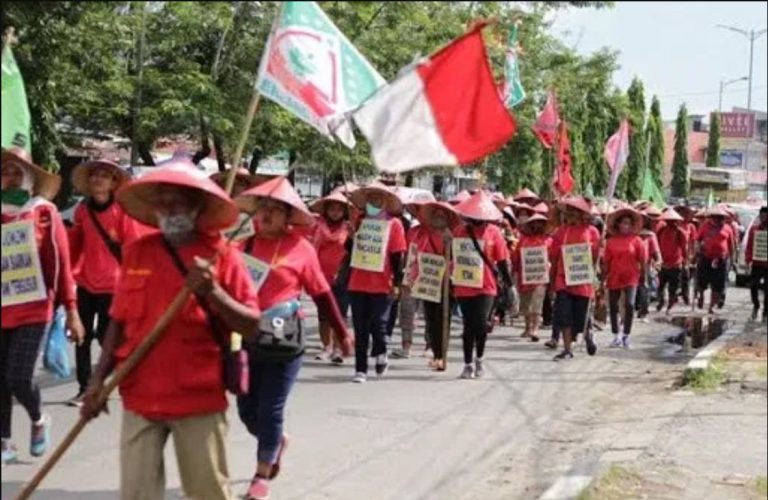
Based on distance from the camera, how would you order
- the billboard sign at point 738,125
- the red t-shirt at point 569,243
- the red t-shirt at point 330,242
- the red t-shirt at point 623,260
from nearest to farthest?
the red t-shirt at point 330,242 < the red t-shirt at point 569,243 < the red t-shirt at point 623,260 < the billboard sign at point 738,125

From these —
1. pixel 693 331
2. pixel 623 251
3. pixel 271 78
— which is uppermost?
pixel 271 78

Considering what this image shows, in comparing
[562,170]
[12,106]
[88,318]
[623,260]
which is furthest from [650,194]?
[12,106]

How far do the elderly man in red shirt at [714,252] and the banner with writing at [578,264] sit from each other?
636cm

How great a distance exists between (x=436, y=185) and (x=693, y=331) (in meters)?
14.6

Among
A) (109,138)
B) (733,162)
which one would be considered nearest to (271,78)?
(109,138)

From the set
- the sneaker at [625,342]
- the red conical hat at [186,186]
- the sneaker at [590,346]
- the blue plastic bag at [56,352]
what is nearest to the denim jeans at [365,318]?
the sneaker at [590,346]

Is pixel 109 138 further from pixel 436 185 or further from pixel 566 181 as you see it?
pixel 436 185

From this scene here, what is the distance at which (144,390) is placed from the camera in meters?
4.61

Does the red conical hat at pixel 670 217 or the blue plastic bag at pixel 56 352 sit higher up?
the red conical hat at pixel 670 217

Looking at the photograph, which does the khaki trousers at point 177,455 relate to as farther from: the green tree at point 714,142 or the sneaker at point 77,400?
the green tree at point 714,142

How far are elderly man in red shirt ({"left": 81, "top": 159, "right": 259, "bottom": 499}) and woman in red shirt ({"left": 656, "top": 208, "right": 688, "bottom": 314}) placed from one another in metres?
14.6

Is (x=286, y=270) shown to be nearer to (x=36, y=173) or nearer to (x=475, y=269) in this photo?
(x=36, y=173)

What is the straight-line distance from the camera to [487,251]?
436 inches

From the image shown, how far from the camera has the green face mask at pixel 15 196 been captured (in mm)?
5828
